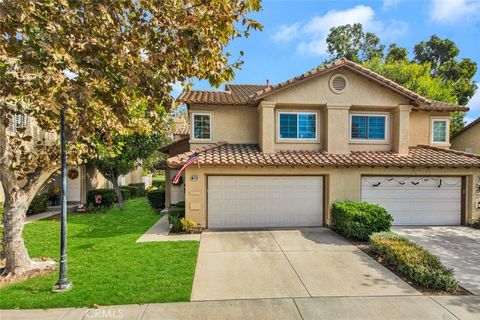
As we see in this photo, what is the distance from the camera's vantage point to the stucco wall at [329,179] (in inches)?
454

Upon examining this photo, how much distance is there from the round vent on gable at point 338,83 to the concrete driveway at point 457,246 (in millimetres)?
7116

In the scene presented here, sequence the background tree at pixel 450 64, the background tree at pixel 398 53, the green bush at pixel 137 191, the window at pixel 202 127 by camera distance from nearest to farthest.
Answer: the window at pixel 202 127, the green bush at pixel 137 191, the background tree at pixel 450 64, the background tree at pixel 398 53

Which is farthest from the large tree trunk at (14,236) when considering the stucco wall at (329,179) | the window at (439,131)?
the window at (439,131)

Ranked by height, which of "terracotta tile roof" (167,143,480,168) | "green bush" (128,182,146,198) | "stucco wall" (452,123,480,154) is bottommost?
"green bush" (128,182,146,198)

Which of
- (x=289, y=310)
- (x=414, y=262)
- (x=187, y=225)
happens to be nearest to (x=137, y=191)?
(x=187, y=225)

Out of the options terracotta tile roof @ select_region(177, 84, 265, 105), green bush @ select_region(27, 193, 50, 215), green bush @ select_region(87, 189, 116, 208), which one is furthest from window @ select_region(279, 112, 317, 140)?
green bush @ select_region(27, 193, 50, 215)

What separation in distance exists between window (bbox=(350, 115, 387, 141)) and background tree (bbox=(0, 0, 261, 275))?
903cm

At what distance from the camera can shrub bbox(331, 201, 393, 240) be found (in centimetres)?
995

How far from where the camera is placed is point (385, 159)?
1215cm

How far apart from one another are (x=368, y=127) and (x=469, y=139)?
9.37 m

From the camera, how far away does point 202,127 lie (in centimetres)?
1350

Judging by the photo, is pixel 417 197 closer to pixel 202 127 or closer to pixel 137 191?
pixel 202 127

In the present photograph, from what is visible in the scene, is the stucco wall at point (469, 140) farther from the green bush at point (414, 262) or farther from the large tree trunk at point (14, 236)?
the large tree trunk at point (14, 236)

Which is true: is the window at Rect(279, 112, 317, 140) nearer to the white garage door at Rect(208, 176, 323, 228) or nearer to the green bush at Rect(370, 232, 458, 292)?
the white garage door at Rect(208, 176, 323, 228)
